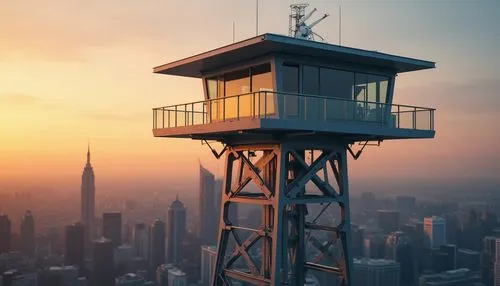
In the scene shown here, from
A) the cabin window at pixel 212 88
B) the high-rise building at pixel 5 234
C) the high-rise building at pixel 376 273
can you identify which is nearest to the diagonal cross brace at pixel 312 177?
the cabin window at pixel 212 88

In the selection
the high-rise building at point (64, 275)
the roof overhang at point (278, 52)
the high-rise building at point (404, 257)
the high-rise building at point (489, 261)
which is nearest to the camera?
the roof overhang at point (278, 52)

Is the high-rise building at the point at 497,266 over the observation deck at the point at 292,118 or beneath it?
beneath

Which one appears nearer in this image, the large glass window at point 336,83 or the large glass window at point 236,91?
the large glass window at point 236,91

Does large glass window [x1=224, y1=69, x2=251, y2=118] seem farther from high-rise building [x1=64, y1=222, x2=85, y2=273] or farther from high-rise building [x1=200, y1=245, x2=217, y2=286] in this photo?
high-rise building [x1=64, y1=222, x2=85, y2=273]

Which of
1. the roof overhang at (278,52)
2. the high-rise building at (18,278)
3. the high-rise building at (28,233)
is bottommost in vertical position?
the high-rise building at (18,278)

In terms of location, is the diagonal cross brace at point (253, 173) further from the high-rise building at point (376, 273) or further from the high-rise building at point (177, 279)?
the high-rise building at point (376, 273)

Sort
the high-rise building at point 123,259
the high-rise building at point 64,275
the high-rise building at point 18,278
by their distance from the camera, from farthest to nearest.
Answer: the high-rise building at point 123,259
the high-rise building at point 64,275
the high-rise building at point 18,278

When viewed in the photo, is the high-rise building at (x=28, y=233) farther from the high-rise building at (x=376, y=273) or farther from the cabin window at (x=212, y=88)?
the cabin window at (x=212, y=88)
